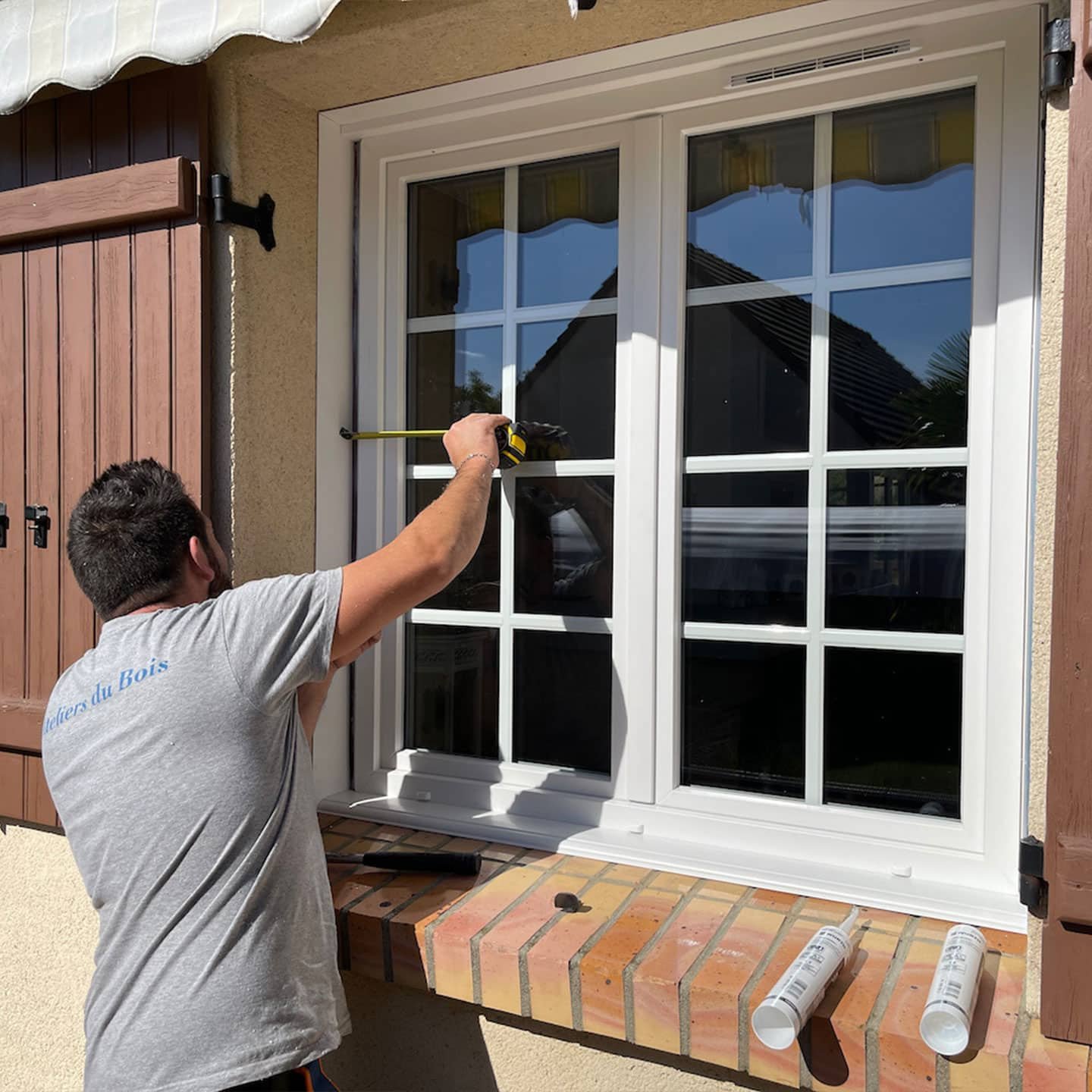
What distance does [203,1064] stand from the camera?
1.43m

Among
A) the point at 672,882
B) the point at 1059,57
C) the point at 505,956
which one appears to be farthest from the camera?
the point at 672,882

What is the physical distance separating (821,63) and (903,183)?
0.97ft

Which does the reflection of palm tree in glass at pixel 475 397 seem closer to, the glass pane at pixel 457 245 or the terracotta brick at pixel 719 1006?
the glass pane at pixel 457 245

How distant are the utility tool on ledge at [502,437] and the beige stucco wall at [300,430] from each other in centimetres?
14

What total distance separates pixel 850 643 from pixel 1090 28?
3.67 feet

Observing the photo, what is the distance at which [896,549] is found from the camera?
1.90 m

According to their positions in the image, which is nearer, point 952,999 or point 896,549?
point 952,999

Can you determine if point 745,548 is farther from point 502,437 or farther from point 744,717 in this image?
point 502,437

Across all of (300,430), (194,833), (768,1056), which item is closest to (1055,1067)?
(768,1056)

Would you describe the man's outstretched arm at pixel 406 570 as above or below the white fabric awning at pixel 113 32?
below

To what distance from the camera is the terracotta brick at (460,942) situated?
5.73 ft

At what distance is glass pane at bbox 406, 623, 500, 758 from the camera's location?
2352 millimetres

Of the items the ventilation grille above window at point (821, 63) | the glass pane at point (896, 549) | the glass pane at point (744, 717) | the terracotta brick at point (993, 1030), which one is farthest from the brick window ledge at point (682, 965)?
the ventilation grille above window at point (821, 63)

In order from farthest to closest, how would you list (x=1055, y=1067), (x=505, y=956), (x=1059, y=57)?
(x=505, y=956), (x=1059, y=57), (x=1055, y=1067)
